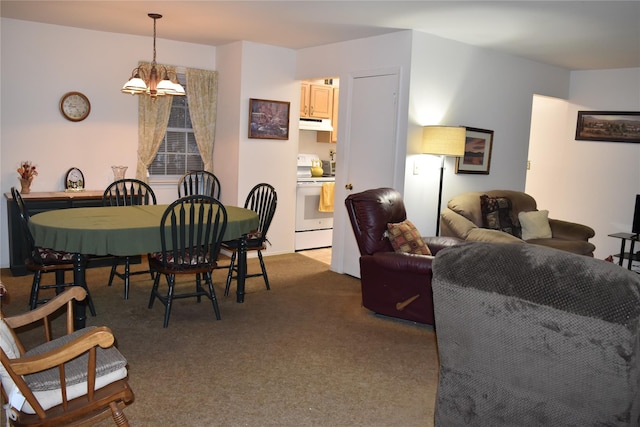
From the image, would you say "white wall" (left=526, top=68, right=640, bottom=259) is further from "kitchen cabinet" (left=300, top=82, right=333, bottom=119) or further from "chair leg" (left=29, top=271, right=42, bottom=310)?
"chair leg" (left=29, top=271, right=42, bottom=310)

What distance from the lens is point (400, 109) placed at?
4801mm

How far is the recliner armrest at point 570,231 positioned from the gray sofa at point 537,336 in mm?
4166

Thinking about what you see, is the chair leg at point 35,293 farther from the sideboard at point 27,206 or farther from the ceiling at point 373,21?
the ceiling at point 373,21

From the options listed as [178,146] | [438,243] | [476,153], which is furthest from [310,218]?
[438,243]

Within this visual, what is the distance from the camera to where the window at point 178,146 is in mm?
6004

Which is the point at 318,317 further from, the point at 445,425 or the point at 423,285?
the point at 445,425

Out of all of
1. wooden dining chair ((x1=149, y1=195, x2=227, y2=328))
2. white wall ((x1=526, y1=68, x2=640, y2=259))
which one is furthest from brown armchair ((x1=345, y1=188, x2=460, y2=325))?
white wall ((x1=526, y1=68, x2=640, y2=259))

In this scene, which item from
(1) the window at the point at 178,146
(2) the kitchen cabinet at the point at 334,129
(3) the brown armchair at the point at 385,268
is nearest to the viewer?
(3) the brown armchair at the point at 385,268

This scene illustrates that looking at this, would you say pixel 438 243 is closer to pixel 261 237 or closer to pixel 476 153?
pixel 476 153

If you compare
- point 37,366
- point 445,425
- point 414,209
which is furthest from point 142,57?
point 445,425

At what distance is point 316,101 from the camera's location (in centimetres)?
675

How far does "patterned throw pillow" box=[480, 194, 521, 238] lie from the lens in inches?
206

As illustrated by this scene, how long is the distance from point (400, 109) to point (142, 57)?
2916 millimetres

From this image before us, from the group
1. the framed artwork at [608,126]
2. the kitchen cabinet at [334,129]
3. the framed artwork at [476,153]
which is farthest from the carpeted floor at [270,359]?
the framed artwork at [608,126]
